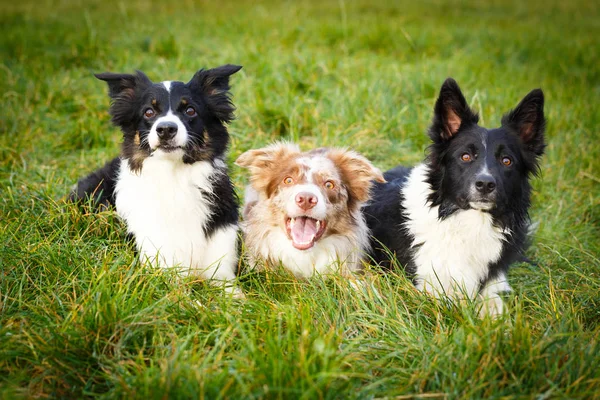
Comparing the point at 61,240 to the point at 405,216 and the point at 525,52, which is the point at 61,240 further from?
the point at 525,52

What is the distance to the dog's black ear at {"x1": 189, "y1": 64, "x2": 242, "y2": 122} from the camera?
164 inches

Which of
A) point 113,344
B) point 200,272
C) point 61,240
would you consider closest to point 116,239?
point 61,240

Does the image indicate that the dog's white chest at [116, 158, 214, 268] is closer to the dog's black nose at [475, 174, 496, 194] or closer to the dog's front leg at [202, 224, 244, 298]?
the dog's front leg at [202, 224, 244, 298]

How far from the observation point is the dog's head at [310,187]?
4047 mm

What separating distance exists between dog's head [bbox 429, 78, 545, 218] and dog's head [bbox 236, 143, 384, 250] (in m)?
0.52

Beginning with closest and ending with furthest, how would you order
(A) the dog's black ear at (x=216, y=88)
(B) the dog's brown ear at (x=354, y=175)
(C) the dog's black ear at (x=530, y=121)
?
(C) the dog's black ear at (x=530, y=121) < (A) the dog's black ear at (x=216, y=88) < (B) the dog's brown ear at (x=354, y=175)

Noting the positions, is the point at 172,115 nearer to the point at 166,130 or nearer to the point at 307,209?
the point at 166,130

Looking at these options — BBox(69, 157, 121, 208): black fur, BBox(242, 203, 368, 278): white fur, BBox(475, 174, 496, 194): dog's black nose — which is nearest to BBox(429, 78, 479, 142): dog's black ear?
BBox(475, 174, 496, 194): dog's black nose

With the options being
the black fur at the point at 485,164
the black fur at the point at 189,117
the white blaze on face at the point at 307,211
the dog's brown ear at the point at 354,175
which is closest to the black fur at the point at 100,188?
the black fur at the point at 189,117

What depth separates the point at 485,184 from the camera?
12.0ft

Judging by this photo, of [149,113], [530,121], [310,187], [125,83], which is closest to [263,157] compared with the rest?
[310,187]

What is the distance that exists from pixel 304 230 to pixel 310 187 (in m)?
0.34

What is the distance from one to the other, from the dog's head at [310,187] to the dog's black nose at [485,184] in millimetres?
819

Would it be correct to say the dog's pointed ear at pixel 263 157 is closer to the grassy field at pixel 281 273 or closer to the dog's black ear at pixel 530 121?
the grassy field at pixel 281 273
